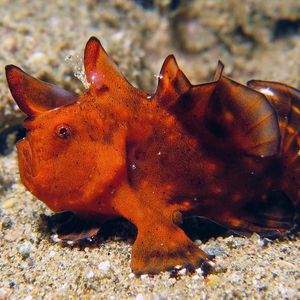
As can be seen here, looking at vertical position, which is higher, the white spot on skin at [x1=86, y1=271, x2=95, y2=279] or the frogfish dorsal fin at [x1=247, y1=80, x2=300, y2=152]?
the frogfish dorsal fin at [x1=247, y1=80, x2=300, y2=152]

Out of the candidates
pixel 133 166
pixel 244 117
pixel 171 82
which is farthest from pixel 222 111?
pixel 133 166

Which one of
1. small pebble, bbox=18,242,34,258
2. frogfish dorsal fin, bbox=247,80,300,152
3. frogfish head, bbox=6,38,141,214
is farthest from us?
frogfish dorsal fin, bbox=247,80,300,152

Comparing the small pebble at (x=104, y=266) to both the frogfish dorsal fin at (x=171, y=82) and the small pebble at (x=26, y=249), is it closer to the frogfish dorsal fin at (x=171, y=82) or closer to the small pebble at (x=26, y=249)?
the small pebble at (x=26, y=249)

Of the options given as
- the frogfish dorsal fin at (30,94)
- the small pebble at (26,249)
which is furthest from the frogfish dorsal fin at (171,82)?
the small pebble at (26,249)

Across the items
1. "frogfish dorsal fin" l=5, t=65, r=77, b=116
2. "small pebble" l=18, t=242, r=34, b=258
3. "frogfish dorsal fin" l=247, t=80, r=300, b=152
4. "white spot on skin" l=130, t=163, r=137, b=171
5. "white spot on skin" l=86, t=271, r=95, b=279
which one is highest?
"frogfish dorsal fin" l=5, t=65, r=77, b=116

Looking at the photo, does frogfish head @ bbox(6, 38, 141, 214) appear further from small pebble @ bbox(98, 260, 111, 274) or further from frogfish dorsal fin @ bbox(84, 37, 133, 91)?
small pebble @ bbox(98, 260, 111, 274)

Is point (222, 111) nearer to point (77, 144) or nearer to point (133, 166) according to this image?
point (133, 166)

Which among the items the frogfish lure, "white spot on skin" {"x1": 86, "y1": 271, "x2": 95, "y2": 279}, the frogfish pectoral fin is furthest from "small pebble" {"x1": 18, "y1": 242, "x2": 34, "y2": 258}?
the frogfish pectoral fin

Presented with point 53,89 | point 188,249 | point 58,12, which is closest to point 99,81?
point 53,89

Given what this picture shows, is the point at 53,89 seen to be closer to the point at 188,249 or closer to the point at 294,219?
the point at 188,249
